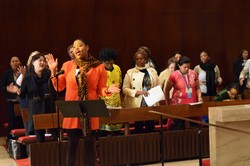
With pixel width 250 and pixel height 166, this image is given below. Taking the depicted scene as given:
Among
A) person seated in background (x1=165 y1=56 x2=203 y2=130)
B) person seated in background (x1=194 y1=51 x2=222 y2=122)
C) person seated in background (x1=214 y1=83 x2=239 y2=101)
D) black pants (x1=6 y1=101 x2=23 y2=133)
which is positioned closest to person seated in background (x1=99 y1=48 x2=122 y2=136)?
person seated in background (x1=165 y1=56 x2=203 y2=130)

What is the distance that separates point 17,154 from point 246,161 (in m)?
3.75

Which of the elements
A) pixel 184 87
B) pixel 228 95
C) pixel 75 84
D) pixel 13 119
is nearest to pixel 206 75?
pixel 228 95

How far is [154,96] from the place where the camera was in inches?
251

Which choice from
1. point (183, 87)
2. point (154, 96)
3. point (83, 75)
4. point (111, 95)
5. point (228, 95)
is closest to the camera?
point (83, 75)

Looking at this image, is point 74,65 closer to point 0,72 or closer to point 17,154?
point 17,154

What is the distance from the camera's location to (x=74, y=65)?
4887 mm

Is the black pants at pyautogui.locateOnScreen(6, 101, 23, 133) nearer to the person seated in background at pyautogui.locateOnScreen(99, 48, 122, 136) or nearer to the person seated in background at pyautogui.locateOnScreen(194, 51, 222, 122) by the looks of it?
the person seated in background at pyautogui.locateOnScreen(99, 48, 122, 136)

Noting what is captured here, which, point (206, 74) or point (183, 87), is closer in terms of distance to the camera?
point (183, 87)

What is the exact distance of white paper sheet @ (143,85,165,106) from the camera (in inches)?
249

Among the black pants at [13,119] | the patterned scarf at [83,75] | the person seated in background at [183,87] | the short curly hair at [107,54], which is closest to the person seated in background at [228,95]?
the person seated in background at [183,87]

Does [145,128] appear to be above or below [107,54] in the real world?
below

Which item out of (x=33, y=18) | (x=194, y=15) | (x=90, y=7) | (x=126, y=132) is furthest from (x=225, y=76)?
(x=126, y=132)

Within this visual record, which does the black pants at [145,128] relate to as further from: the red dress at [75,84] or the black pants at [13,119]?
the black pants at [13,119]

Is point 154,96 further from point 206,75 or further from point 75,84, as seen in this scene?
point 206,75
